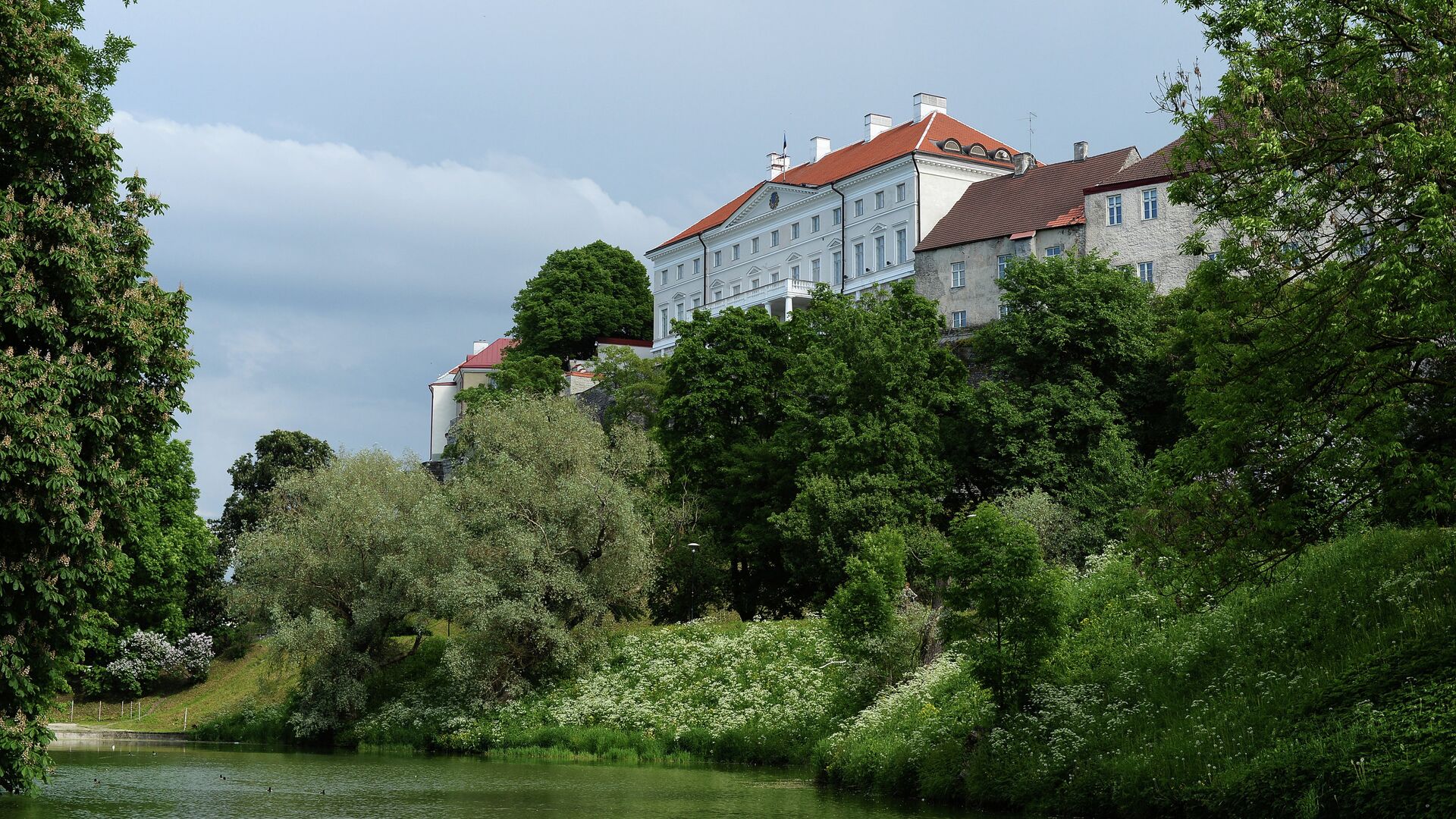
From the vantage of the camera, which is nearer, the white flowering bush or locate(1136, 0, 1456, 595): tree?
locate(1136, 0, 1456, 595): tree

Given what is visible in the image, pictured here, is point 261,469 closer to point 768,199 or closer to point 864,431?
point 768,199

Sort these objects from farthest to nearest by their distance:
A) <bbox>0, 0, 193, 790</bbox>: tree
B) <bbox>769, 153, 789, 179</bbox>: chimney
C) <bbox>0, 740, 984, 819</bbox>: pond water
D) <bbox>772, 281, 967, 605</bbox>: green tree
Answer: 1. <bbox>769, 153, 789, 179</bbox>: chimney
2. <bbox>772, 281, 967, 605</bbox>: green tree
3. <bbox>0, 740, 984, 819</bbox>: pond water
4. <bbox>0, 0, 193, 790</bbox>: tree

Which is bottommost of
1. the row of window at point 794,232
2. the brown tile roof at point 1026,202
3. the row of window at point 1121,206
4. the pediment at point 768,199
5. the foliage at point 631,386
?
the foliage at point 631,386

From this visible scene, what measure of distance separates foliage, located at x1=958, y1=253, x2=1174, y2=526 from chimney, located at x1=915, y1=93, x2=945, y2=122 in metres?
36.5

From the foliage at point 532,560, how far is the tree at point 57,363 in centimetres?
2329

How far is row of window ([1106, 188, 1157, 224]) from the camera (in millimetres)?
66812

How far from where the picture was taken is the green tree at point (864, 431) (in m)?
50.1

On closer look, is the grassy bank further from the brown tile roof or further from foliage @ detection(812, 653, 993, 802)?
the brown tile roof

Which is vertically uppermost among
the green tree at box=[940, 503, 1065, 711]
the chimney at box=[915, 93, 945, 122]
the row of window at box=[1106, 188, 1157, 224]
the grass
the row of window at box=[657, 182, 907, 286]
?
the chimney at box=[915, 93, 945, 122]

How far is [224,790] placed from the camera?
30656 mm

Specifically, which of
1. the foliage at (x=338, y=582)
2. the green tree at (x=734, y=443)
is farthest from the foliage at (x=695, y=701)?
the green tree at (x=734, y=443)

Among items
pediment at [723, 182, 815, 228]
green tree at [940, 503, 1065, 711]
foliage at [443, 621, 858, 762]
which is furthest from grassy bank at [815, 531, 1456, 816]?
pediment at [723, 182, 815, 228]

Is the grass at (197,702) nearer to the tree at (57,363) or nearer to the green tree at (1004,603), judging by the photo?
the tree at (57,363)

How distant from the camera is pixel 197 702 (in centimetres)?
6359
